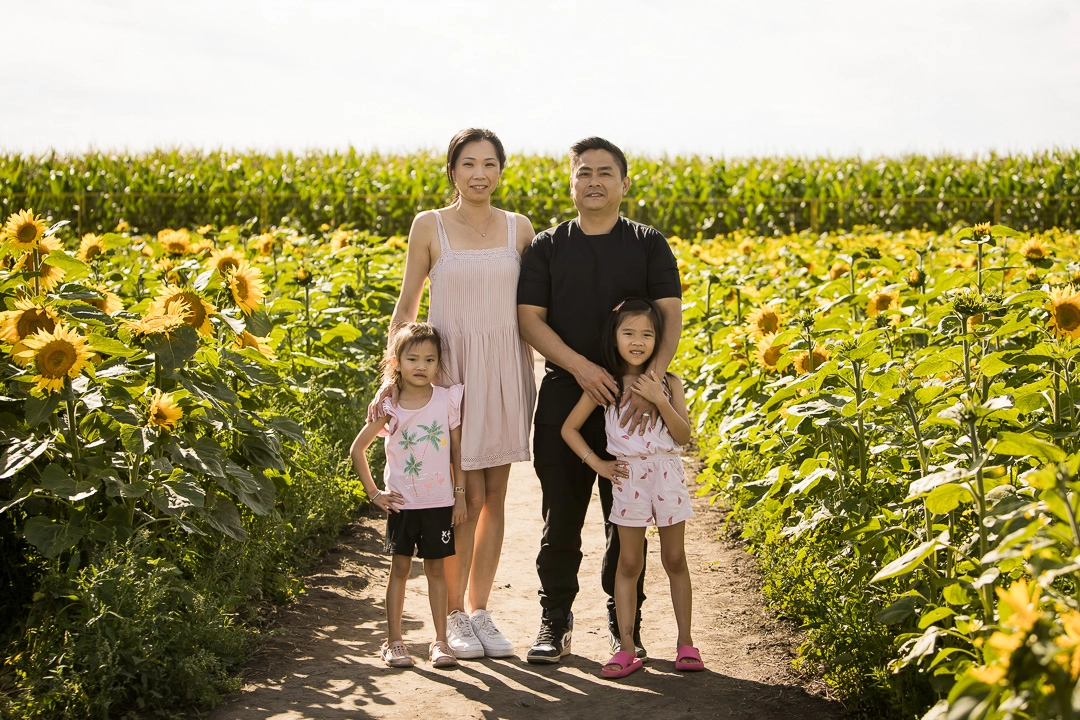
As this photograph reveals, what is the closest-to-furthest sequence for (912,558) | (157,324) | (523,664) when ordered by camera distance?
(912,558)
(157,324)
(523,664)

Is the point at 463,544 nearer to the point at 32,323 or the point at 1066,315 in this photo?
the point at 32,323

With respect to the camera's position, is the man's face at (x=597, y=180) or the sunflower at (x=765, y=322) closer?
the man's face at (x=597, y=180)

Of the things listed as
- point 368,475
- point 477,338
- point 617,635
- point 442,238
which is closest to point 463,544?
point 368,475

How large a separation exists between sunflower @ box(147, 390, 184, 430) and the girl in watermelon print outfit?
1310 mm

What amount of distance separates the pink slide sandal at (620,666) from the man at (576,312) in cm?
13

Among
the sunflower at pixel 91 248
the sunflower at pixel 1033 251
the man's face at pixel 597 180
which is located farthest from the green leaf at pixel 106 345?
the sunflower at pixel 1033 251

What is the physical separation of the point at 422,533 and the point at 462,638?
0.42 m

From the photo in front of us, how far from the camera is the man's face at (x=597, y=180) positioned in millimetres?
3885

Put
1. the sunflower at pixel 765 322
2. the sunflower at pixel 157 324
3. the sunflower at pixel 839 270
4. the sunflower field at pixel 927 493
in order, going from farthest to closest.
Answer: the sunflower at pixel 839 270, the sunflower at pixel 765 322, the sunflower at pixel 157 324, the sunflower field at pixel 927 493

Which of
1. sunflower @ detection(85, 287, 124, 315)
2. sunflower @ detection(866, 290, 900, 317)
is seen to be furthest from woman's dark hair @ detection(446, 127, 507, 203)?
sunflower @ detection(866, 290, 900, 317)

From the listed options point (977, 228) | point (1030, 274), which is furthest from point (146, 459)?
point (1030, 274)

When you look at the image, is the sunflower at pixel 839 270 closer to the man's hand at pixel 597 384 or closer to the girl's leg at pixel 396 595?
the man's hand at pixel 597 384

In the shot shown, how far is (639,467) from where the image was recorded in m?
3.79

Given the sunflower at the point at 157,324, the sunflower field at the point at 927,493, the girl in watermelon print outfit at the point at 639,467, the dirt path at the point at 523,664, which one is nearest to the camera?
the sunflower field at the point at 927,493
